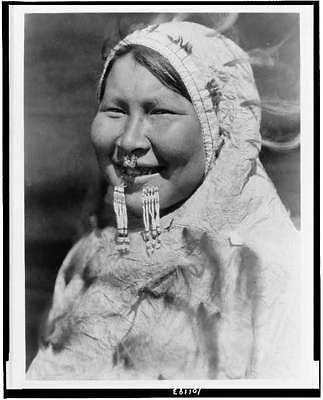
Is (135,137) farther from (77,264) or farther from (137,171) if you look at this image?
(77,264)

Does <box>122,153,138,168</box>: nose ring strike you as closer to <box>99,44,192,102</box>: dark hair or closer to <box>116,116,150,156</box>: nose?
<box>116,116,150,156</box>: nose

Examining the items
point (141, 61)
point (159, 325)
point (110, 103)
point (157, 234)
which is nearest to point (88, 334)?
point (159, 325)

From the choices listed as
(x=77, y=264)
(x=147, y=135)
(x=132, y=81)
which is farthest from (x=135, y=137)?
(x=77, y=264)

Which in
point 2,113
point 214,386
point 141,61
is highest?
A: point 141,61

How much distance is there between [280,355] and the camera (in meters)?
1.55

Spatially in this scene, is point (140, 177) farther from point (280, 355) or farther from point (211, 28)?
point (280, 355)

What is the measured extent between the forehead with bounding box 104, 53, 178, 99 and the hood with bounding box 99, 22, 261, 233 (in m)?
0.04

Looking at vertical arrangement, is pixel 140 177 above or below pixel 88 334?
above

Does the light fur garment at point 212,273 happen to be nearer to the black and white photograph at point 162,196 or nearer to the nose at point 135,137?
the black and white photograph at point 162,196

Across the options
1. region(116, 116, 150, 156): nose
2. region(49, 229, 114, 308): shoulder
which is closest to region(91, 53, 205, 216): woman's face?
region(116, 116, 150, 156): nose

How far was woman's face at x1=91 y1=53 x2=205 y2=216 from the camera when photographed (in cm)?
153

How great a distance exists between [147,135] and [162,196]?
152mm

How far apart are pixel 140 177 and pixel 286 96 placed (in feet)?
1.32

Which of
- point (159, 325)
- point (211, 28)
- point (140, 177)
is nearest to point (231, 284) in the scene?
point (159, 325)
